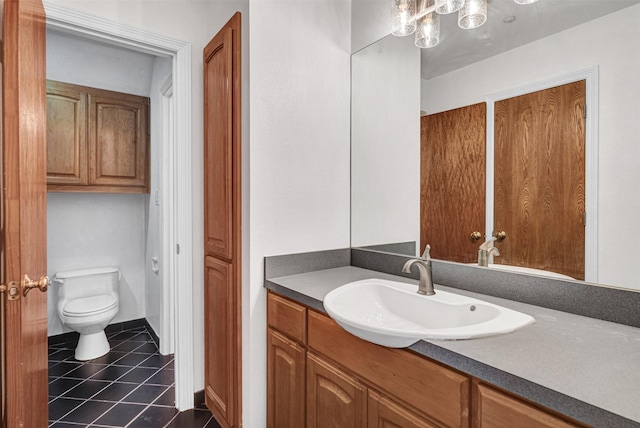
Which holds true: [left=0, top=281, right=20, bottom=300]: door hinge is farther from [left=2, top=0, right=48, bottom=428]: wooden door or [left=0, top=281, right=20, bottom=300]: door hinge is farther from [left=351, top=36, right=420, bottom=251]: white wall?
[left=351, top=36, right=420, bottom=251]: white wall

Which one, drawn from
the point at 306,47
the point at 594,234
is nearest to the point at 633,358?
the point at 594,234

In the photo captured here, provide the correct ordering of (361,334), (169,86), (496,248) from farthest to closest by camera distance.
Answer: (169,86) < (496,248) < (361,334)

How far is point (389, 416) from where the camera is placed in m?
0.99

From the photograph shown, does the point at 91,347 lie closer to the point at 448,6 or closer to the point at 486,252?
the point at 486,252

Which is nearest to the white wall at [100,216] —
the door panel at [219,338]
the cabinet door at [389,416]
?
the door panel at [219,338]

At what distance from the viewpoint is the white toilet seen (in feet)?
8.27

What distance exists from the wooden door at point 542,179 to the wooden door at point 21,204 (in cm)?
166

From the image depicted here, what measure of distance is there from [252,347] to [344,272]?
57 cm

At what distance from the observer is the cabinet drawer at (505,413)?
660 millimetres

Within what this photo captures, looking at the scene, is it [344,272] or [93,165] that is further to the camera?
[93,165]

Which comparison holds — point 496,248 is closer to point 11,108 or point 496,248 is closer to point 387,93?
point 387,93

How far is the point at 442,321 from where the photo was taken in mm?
1170

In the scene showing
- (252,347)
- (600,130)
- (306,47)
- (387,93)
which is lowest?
(252,347)

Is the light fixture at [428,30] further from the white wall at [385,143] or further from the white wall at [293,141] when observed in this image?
the white wall at [293,141]
